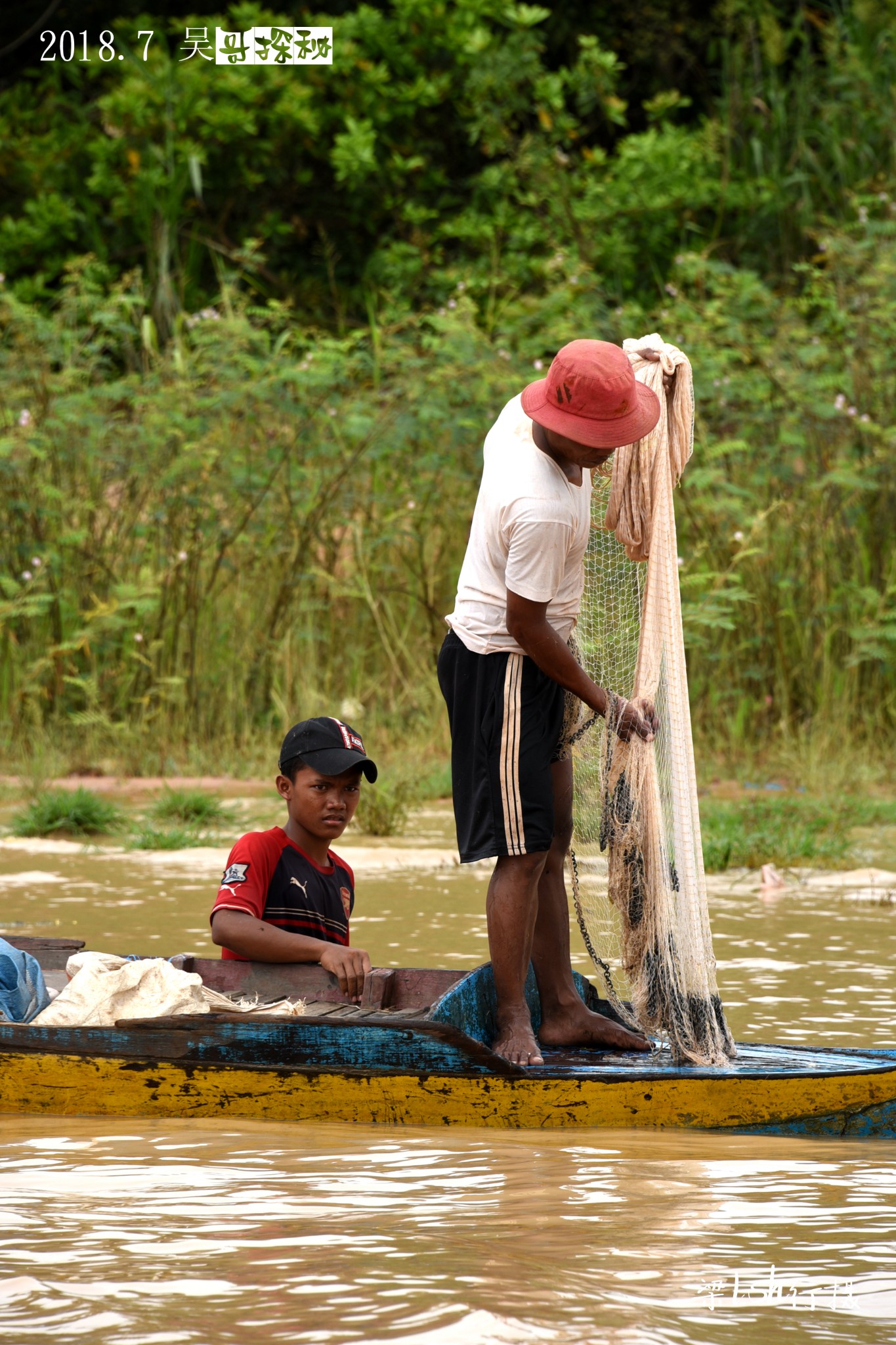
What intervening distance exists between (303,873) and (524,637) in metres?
0.99

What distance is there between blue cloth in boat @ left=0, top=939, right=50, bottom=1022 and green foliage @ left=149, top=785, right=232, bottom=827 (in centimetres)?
363

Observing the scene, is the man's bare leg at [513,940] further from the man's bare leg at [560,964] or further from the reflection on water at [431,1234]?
the reflection on water at [431,1234]

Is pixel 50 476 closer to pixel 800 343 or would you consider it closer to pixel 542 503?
pixel 800 343

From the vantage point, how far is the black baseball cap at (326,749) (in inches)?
178

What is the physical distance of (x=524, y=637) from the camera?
13.5 feet

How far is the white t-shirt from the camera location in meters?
4.04

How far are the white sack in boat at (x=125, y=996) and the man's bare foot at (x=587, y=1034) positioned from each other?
0.95 metres

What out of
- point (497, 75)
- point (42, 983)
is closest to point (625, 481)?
point (42, 983)

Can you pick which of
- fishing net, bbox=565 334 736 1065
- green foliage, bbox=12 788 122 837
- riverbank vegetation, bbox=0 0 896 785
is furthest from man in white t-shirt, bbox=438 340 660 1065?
riverbank vegetation, bbox=0 0 896 785

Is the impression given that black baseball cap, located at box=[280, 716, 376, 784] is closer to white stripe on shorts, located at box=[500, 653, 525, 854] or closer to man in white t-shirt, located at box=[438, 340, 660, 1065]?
man in white t-shirt, located at box=[438, 340, 660, 1065]

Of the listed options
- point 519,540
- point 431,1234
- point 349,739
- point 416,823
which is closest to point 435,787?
point 416,823

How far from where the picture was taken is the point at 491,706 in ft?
13.9

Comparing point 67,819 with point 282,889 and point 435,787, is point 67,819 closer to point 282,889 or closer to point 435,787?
point 435,787

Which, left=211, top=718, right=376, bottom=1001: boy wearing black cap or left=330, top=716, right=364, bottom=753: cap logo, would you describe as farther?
left=330, top=716, right=364, bottom=753: cap logo
